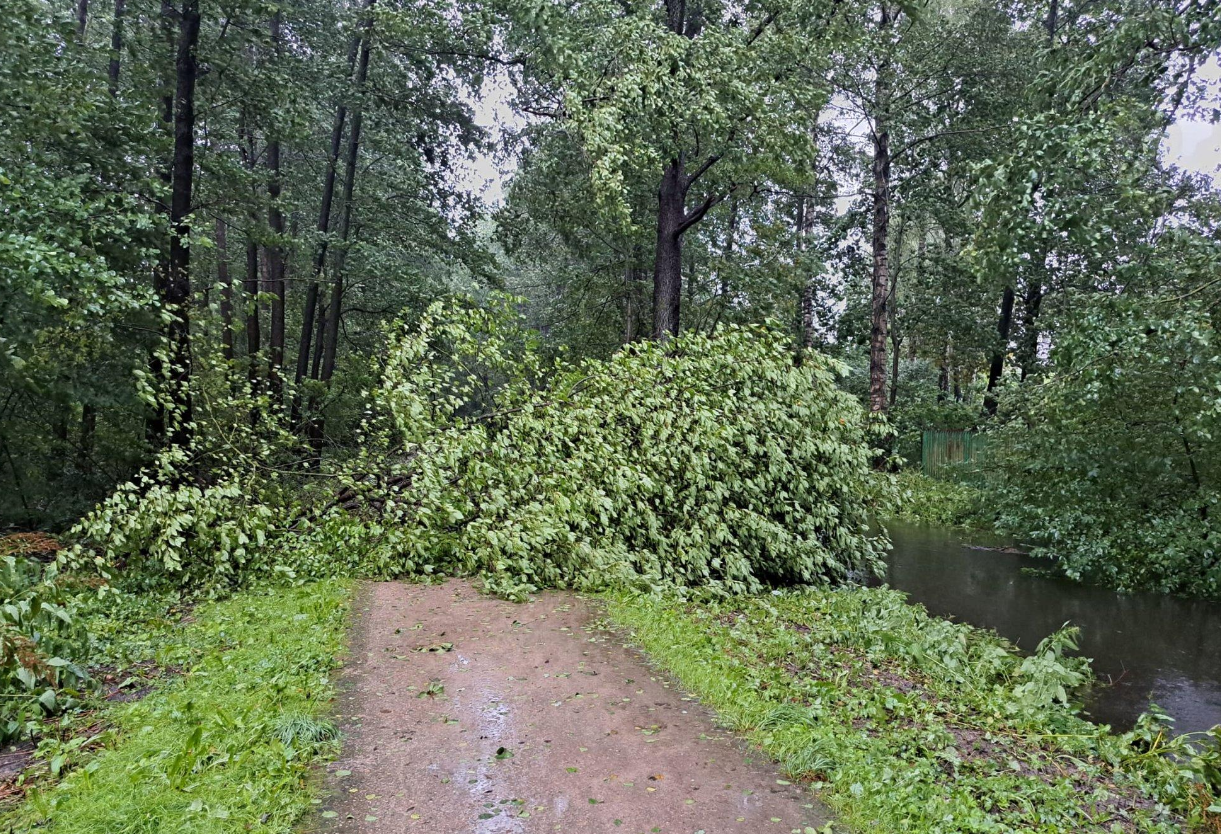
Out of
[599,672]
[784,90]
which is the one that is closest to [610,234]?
[784,90]

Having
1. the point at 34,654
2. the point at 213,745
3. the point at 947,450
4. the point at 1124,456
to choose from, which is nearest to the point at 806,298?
the point at 947,450

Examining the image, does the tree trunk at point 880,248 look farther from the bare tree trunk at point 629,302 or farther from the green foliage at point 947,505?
the bare tree trunk at point 629,302

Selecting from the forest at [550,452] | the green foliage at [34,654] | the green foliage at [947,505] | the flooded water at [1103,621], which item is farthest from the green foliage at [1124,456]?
the green foliage at [34,654]

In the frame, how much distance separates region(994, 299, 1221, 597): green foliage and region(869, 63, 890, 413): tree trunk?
20.7 ft

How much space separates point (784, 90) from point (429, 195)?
8677 mm

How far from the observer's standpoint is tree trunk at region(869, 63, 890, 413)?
59.5 ft

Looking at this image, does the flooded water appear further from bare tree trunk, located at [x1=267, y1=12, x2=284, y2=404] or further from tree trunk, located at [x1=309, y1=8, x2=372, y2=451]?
bare tree trunk, located at [x1=267, y1=12, x2=284, y2=404]

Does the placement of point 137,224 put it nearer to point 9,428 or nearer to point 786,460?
point 9,428

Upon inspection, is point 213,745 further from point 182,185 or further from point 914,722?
point 182,185

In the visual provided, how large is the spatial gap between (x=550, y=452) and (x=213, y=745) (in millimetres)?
4932

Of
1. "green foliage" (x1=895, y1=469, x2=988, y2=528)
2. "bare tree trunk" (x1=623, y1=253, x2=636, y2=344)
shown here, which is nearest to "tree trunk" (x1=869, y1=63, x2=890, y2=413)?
"green foliage" (x1=895, y1=469, x2=988, y2=528)

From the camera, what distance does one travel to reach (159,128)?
1001cm

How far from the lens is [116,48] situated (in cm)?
1105

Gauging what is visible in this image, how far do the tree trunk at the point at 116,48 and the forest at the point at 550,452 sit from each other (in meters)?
0.15
